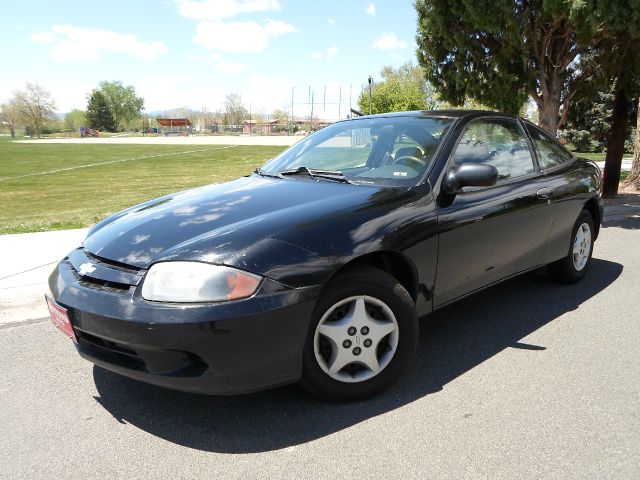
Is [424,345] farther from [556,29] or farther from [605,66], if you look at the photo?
[605,66]

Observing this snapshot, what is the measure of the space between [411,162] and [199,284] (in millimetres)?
1674

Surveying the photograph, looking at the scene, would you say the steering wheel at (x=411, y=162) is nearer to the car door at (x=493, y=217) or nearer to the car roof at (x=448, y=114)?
the car door at (x=493, y=217)

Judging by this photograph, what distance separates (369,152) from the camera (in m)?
3.82

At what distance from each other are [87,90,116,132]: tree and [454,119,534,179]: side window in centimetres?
12344

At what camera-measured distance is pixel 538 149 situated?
434cm

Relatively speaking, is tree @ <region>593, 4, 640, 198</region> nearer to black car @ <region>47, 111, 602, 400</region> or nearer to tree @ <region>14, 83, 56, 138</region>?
black car @ <region>47, 111, 602, 400</region>

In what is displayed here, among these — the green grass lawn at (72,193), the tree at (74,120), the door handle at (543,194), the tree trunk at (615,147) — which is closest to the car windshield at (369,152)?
the door handle at (543,194)

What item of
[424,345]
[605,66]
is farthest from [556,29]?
[424,345]

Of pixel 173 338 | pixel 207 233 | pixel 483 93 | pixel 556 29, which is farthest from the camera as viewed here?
pixel 483 93

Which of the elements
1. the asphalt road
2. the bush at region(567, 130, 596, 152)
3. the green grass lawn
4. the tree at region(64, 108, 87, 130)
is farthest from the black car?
the tree at region(64, 108, 87, 130)

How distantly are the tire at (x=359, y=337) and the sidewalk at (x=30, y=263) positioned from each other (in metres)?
2.72

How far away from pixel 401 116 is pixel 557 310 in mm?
1903

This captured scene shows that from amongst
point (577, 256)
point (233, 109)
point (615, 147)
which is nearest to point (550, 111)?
point (615, 147)

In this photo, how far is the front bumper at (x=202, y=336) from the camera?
92.0 inches
